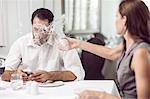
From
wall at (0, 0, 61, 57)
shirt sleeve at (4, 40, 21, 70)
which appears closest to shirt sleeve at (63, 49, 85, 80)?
shirt sleeve at (4, 40, 21, 70)

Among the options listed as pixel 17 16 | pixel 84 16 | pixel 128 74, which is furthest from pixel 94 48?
pixel 84 16

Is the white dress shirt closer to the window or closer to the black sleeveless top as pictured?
the black sleeveless top

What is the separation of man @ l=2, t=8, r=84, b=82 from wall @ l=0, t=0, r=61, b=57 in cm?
119

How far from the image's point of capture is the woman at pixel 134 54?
1697 mm

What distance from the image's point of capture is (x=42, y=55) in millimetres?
2811

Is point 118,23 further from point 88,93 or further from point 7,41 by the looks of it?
point 7,41

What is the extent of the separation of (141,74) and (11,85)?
106cm

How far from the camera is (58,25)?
11.4 feet

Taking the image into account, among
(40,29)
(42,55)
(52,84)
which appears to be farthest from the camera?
(42,55)

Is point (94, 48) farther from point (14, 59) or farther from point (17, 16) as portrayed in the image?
point (17, 16)

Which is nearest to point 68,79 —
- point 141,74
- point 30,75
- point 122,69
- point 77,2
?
point 30,75

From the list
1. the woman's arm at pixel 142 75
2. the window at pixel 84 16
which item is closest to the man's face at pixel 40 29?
the woman's arm at pixel 142 75

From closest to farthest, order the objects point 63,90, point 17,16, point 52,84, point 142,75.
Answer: point 142,75, point 63,90, point 52,84, point 17,16

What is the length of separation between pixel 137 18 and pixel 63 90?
78 cm
